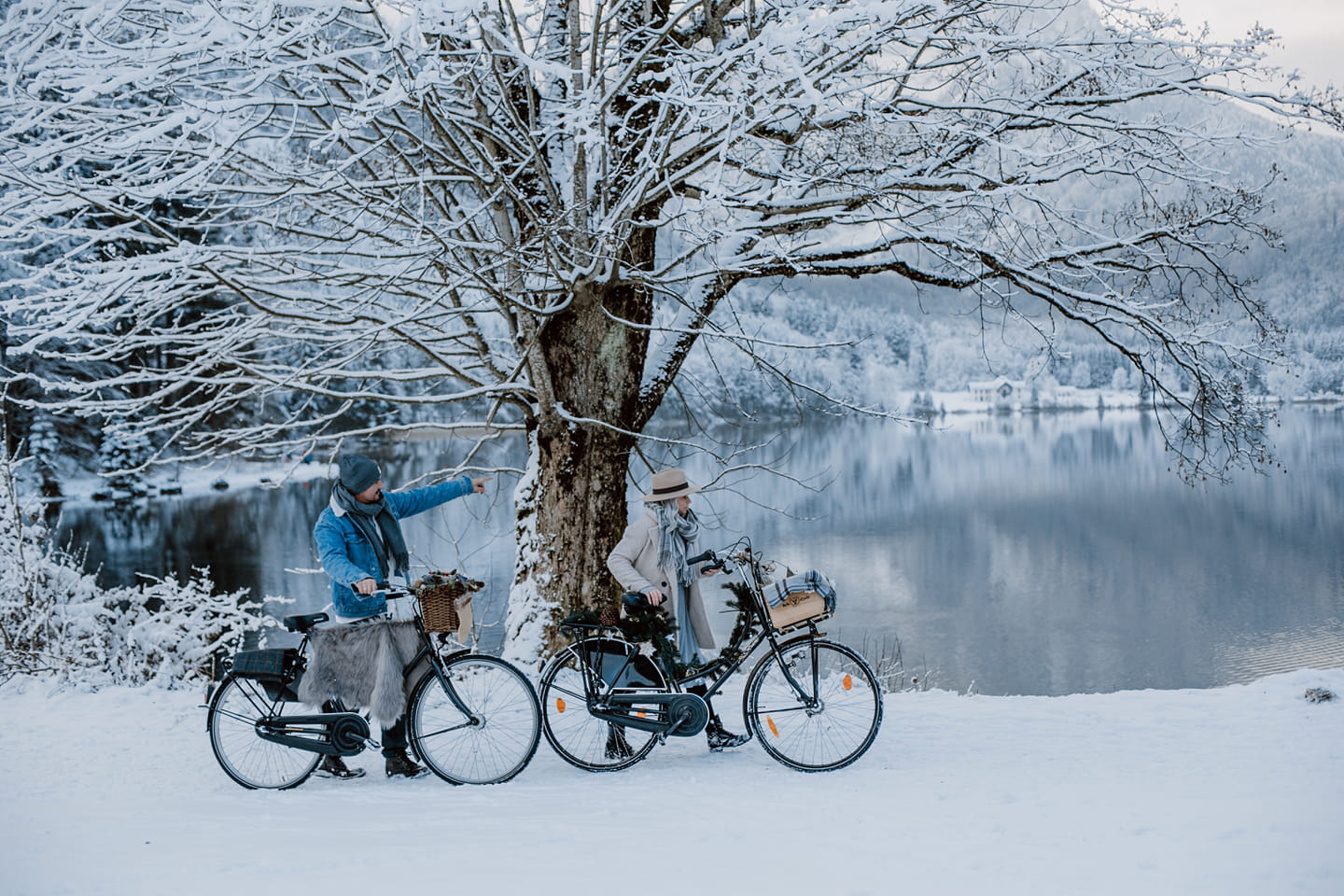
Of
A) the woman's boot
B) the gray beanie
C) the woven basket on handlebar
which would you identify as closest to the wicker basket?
the woman's boot

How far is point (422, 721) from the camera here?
14.3ft

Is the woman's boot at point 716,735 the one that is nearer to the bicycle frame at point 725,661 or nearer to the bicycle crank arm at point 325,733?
the bicycle frame at point 725,661

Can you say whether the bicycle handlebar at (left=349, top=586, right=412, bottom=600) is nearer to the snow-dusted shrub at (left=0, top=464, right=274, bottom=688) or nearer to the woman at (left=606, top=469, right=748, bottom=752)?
the woman at (left=606, top=469, right=748, bottom=752)

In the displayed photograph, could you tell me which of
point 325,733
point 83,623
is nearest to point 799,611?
point 325,733

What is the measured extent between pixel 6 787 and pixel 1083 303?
6758 millimetres

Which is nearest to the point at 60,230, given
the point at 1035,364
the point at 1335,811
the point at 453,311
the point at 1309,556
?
the point at 453,311

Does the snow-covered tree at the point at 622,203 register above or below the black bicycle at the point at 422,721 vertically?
above

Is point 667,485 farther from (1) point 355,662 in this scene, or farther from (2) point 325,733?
(2) point 325,733

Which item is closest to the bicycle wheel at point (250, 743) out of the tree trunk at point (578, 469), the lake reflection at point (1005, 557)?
the tree trunk at point (578, 469)

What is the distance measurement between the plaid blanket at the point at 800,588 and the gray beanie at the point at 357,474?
6.01 ft

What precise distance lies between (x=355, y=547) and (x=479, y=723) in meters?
0.95

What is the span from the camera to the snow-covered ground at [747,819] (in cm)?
307

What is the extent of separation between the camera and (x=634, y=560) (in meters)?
4.62

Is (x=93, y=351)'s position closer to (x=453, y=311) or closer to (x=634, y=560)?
(x=453, y=311)
